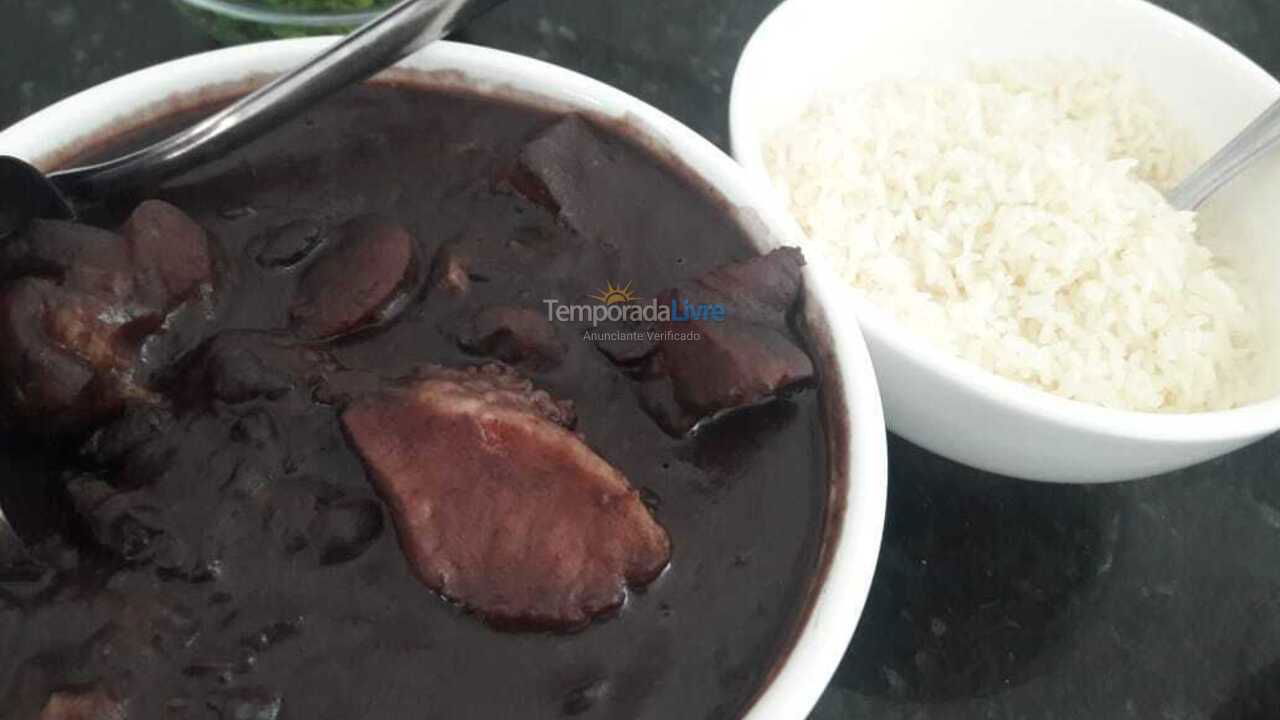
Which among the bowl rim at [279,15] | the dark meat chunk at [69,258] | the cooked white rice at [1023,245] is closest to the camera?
the dark meat chunk at [69,258]

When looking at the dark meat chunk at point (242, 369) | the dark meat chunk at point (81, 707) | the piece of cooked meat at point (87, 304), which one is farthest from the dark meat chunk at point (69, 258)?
the dark meat chunk at point (81, 707)

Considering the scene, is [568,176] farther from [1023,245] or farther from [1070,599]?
[1070,599]

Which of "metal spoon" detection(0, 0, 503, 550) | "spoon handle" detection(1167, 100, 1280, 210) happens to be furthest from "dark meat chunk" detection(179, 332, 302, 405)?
"spoon handle" detection(1167, 100, 1280, 210)

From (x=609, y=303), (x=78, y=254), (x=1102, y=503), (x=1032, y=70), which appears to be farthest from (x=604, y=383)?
(x=1032, y=70)
